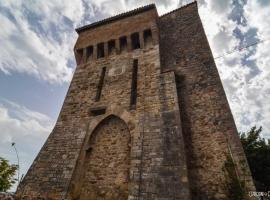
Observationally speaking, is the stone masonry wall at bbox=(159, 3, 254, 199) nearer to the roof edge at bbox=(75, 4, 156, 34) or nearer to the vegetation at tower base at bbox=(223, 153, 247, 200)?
the vegetation at tower base at bbox=(223, 153, 247, 200)

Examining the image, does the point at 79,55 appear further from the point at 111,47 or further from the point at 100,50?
the point at 111,47

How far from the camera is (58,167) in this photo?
6.71 metres

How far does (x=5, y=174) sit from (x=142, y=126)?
972cm

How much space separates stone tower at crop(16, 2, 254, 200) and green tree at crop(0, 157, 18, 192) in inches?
227

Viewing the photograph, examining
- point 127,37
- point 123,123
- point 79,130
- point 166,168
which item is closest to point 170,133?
point 166,168

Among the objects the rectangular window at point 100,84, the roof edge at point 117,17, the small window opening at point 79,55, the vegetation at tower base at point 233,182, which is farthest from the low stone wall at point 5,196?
the roof edge at point 117,17

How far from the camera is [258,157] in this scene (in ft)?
33.4

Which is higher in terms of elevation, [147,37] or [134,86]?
[147,37]

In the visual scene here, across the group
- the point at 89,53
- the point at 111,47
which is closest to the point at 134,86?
the point at 111,47

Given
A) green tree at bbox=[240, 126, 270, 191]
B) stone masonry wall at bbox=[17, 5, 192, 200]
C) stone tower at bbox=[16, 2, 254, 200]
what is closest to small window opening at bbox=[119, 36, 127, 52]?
stone tower at bbox=[16, 2, 254, 200]

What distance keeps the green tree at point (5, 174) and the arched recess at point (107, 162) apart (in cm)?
730

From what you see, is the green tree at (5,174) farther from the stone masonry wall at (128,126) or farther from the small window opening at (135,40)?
the small window opening at (135,40)

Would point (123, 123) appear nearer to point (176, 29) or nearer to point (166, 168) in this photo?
point (166, 168)

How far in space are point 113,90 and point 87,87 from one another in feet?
4.98
